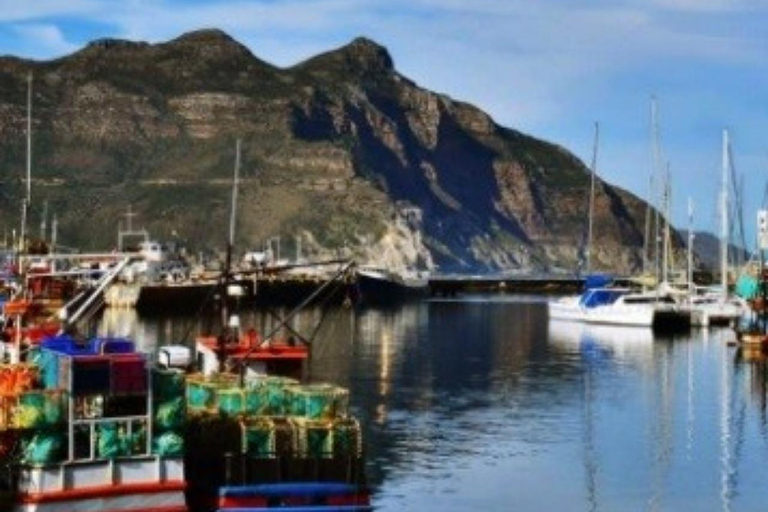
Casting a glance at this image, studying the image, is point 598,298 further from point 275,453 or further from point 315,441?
point 275,453

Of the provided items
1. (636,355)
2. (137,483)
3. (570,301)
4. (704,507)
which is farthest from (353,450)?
(570,301)

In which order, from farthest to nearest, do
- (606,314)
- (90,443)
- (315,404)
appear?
(606,314) → (315,404) → (90,443)

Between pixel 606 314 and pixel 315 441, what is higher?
pixel 606 314

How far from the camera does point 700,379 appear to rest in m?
88.0

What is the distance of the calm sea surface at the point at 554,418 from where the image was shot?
50281 millimetres

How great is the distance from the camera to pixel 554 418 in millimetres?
69375

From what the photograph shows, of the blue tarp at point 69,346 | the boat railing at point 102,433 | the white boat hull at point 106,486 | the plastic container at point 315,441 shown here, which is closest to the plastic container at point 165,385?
the boat railing at point 102,433

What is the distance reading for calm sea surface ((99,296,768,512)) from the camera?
50.3m

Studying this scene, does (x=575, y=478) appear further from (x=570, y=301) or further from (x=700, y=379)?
(x=570, y=301)

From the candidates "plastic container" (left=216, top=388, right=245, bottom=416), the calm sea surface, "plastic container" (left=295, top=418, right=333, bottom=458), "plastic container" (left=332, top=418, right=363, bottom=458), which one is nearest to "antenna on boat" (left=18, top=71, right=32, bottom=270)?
the calm sea surface

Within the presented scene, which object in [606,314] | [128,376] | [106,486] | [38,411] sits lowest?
[106,486]

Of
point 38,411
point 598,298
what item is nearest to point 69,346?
point 38,411

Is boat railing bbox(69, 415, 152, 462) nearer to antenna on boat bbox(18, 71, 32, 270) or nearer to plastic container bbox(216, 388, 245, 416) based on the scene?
plastic container bbox(216, 388, 245, 416)

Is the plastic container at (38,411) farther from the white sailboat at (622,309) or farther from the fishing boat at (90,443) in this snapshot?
the white sailboat at (622,309)
